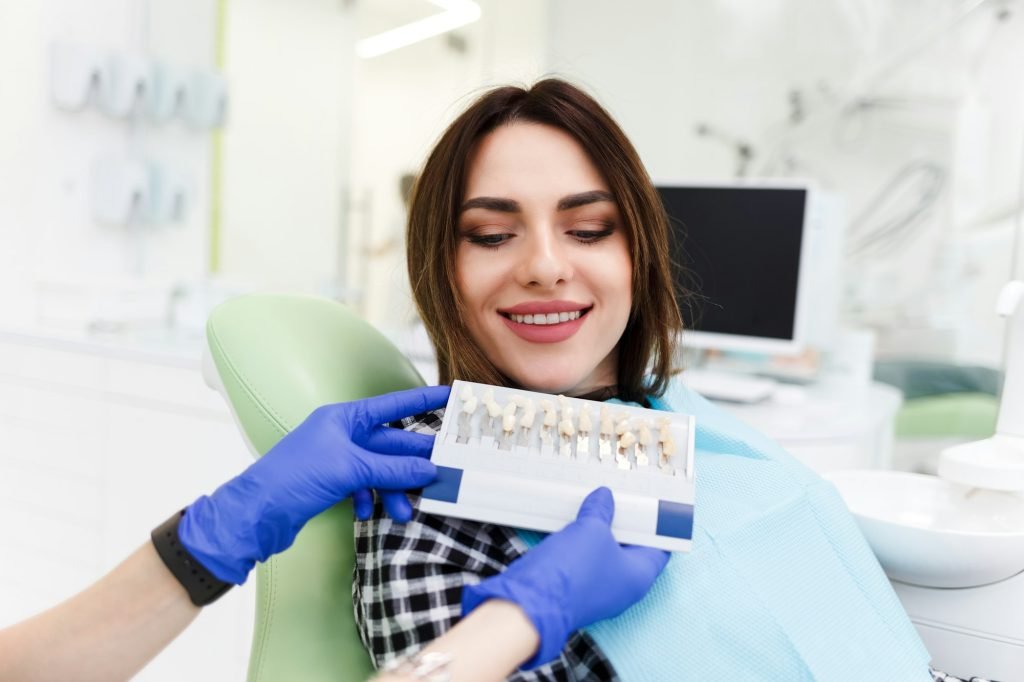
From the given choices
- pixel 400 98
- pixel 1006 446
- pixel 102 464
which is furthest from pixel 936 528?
pixel 400 98

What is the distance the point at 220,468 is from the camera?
176cm

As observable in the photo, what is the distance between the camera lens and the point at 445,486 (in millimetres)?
686

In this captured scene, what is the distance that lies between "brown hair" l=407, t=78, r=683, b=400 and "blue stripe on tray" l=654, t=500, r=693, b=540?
29 centimetres

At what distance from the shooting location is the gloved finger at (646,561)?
65 cm

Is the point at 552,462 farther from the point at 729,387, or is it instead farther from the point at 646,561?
the point at 729,387

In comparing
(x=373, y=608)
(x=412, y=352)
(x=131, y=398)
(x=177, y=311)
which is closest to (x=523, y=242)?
(x=373, y=608)

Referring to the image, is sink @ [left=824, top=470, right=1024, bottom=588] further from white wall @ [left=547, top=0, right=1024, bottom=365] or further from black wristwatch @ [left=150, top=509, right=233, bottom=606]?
A: white wall @ [left=547, top=0, right=1024, bottom=365]

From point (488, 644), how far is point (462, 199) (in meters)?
0.48

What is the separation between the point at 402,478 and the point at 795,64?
8.83ft

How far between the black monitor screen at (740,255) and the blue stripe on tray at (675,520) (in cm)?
123

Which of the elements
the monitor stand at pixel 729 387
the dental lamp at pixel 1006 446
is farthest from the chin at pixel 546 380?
the monitor stand at pixel 729 387

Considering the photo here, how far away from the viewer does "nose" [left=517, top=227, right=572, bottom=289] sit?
82 cm

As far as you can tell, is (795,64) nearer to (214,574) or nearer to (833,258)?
(833,258)

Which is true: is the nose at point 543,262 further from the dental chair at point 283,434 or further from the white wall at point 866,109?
the white wall at point 866,109
